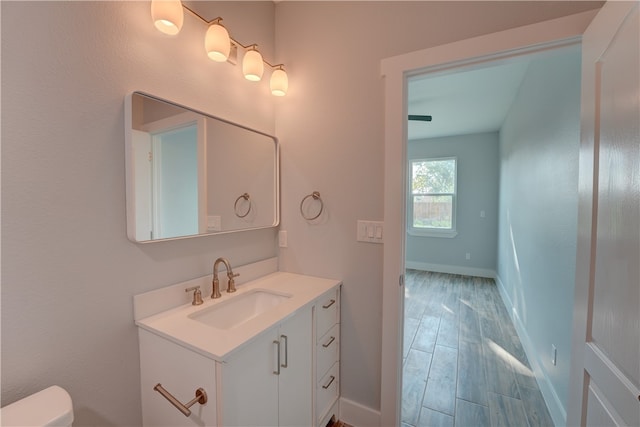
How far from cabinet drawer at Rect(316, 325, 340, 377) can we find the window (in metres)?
4.19

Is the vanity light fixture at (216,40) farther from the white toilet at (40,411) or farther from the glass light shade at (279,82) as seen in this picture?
the white toilet at (40,411)

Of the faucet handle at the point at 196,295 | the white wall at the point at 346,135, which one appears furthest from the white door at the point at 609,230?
the faucet handle at the point at 196,295

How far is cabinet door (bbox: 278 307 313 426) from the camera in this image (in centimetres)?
120

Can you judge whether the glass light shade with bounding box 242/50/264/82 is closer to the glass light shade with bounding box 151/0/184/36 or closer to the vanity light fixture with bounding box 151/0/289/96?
the vanity light fixture with bounding box 151/0/289/96

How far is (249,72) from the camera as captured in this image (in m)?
1.52

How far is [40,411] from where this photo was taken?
2.49 ft

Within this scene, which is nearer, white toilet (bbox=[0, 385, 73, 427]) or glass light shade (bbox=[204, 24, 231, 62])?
white toilet (bbox=[0, 385, 73, 427])

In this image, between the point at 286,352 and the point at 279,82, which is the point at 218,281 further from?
the point at 279,82

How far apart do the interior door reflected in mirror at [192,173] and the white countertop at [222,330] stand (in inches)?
13.4

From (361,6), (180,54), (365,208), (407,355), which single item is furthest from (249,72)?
(407,355)

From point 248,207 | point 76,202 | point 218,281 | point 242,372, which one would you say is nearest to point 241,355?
point 242,372

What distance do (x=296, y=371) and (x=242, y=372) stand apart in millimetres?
380

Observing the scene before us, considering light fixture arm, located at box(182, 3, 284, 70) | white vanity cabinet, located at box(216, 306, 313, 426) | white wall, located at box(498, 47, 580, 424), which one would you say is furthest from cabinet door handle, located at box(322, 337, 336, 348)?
light fixture arm, located at box(182, 3, 284, 70)

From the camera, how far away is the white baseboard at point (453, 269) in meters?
4.86
